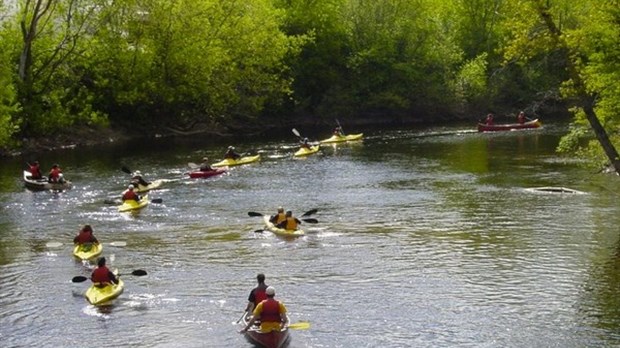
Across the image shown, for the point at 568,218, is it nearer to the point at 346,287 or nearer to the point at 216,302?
the point at 346,287

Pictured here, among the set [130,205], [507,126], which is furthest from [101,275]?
[507,126]

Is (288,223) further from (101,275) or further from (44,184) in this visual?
(44,184)

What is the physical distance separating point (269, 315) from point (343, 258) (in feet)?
26.0

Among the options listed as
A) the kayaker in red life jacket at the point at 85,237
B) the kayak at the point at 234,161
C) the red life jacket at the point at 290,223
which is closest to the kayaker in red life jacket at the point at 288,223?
the red life jacket at the point at 290,223

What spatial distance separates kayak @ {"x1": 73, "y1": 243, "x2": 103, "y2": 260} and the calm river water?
0.39 meters

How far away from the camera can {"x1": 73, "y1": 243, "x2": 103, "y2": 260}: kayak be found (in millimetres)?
28564

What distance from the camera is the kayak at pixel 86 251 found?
93.7 ft

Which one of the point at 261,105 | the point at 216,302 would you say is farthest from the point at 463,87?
the point at 216,302

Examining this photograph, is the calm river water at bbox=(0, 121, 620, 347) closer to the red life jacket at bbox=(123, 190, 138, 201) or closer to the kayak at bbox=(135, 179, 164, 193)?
the kayak at bbox=(135, 179, 164, 193)

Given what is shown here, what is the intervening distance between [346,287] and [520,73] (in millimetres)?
70558

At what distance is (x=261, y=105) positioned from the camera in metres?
75.6

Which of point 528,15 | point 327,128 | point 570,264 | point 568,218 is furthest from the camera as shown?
point 327,128

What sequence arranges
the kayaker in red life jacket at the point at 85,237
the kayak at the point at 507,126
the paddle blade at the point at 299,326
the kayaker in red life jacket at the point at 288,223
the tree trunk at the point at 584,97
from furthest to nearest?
the kayak at the point at 507,126
the kayaker in red life jacket at the point at 288,223
the tree trunk at the point at 584,97
the kayaker in red life jacket at the point at 85,237
the paddle blade at the point at 299,326

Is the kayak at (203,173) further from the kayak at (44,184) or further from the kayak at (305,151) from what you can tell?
the kayak at (305,151)
